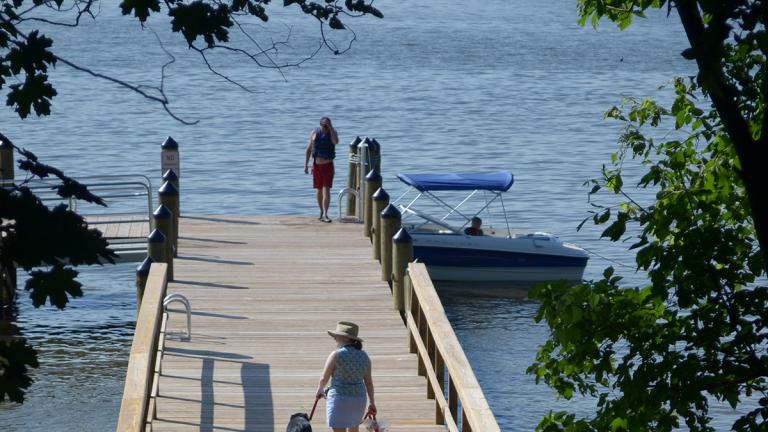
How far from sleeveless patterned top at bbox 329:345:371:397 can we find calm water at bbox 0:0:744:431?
960 centimetres

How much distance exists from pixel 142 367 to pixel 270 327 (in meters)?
5.72

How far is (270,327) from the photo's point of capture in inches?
608

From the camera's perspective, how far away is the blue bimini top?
25.8 metres

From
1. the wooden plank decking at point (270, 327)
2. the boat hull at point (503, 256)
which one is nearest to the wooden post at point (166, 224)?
the wooden plank decking at point (270, 327)

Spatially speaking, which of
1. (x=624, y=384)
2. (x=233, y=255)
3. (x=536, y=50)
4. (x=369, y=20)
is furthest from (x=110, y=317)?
(x=369, y=20)

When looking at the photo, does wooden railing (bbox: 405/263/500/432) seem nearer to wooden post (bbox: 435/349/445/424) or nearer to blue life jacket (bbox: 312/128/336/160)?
wooden post (bbox: 435/349/445/424)

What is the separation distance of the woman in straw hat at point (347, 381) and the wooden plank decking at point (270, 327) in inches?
45.4

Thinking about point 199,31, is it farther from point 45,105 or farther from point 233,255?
point 233,255

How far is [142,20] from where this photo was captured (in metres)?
5.42

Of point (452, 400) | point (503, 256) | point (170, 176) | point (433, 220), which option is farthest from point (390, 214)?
point (503, 256)

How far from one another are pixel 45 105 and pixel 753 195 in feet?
13.6

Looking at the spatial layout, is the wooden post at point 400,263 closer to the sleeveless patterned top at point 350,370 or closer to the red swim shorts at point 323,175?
the sleeveless patterned top at point 350,370

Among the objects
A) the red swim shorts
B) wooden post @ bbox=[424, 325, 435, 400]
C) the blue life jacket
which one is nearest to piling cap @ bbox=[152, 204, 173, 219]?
the blue life jacket

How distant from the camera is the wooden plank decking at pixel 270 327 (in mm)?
12211
